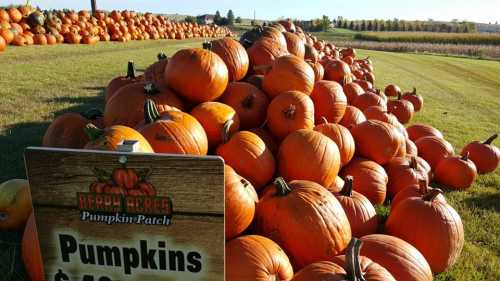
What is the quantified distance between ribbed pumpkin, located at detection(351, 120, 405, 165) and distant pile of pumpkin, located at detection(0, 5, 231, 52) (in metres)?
11.0

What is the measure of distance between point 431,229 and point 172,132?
1.71 metres

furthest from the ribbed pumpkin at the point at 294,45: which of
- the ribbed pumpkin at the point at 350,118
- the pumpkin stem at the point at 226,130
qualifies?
the pumpkin stem at the point at 226,130

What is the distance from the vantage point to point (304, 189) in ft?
7.50

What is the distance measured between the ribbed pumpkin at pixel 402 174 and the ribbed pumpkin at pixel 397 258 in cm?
139

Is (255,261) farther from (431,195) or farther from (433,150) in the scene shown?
(433,150)

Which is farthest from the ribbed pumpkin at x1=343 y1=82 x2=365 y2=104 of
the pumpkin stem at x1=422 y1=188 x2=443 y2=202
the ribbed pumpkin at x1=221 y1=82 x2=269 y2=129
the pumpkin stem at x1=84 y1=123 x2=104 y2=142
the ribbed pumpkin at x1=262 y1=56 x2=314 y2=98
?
the pumpkin stem at x1=84 y1=123 x2=104 y2=142

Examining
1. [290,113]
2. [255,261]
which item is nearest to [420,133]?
[290,113]

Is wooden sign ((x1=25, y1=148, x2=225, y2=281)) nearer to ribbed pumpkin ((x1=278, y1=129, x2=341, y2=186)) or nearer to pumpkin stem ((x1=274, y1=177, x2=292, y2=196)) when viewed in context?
pumpkin stem ((x1=274, y1=177, x2=292, y2=196))

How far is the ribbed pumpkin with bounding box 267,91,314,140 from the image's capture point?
9.80 ft

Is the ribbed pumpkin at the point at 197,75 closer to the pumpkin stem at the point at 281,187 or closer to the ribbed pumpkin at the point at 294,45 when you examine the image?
the pumpkin stem at the point at 281,187

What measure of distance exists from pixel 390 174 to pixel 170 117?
6.88 ft

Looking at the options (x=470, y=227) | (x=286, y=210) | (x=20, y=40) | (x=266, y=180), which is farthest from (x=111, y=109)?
(x=20, y=40)

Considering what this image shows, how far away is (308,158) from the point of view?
2.66m

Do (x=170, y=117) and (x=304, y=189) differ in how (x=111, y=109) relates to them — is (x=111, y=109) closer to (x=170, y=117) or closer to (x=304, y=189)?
(x=170, y=117)
